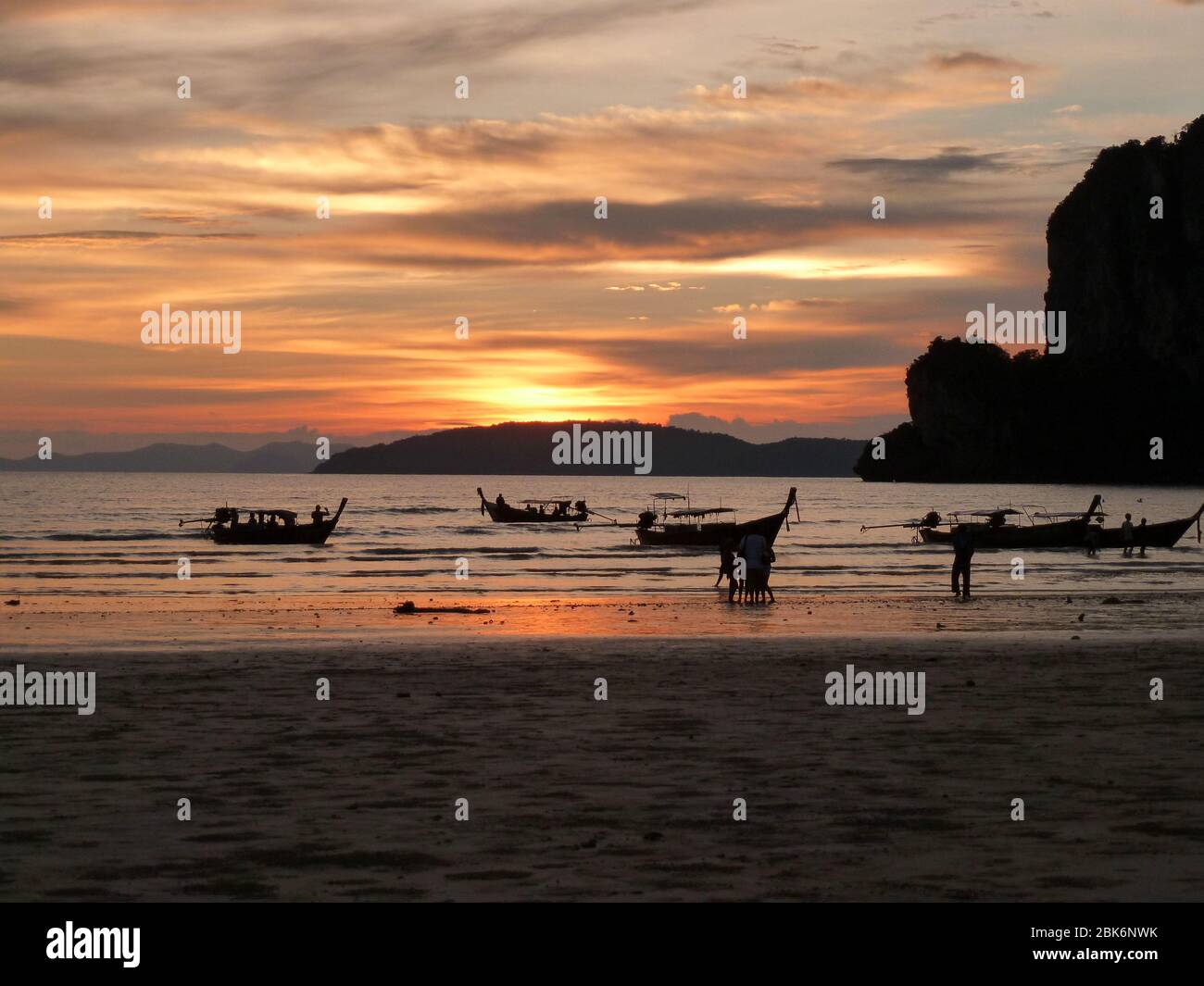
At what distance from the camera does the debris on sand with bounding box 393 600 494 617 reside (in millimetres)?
32375

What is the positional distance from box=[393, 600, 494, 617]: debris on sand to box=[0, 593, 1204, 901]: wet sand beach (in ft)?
31.1

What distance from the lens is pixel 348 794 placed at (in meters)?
10.7

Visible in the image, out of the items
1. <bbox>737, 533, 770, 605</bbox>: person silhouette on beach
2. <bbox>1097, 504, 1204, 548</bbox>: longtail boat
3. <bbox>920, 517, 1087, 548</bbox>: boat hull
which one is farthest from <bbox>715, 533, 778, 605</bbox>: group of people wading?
<bbox>920, 517, 1087, 548</bbox>: boat hull

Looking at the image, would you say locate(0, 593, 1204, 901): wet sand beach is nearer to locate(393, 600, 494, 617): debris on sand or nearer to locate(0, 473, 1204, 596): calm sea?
locate(393, 600, 494, 617): debris on sand

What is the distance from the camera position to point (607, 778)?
37.3ft

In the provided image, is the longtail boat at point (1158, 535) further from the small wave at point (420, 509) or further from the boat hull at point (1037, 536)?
the small wave at point (420, 509)

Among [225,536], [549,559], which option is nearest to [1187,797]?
[549,559]

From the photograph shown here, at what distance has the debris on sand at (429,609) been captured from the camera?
32375mm

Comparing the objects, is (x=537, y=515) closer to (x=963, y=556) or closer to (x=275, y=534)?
(x=275, y=534)

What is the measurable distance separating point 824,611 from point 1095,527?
131ft

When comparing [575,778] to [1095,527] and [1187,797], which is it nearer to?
[1187,797]

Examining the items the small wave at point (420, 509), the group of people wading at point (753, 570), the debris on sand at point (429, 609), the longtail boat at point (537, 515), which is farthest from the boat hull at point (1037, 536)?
the small wave at point (420, 509)

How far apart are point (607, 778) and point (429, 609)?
73.4ft

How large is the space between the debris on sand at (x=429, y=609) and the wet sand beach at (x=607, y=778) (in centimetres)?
949
